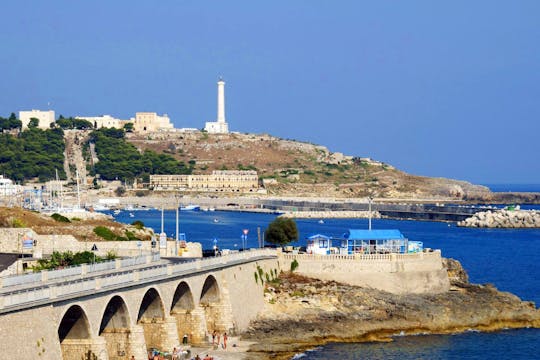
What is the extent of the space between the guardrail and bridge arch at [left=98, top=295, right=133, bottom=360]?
1040mm

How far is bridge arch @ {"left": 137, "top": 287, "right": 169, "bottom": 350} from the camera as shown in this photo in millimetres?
46469

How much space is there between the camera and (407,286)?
202 ft

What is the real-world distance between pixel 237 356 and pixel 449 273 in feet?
73.2

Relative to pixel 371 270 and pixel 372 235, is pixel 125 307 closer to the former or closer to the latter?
pixel 371 270

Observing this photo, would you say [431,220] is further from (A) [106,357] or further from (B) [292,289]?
(A) [106,357]

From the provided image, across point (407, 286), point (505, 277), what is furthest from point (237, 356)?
point (505, 277)

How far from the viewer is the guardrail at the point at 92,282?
117 ft

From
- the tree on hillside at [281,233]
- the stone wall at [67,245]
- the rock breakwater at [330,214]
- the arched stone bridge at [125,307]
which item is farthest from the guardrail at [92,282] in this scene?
the rock breakwater at [330,214]

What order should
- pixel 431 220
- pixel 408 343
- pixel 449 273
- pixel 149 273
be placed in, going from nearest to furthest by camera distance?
pixel 149 273, pixel 408 343, pixel 449 273, pixel 431 220

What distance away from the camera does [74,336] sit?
4003 cm

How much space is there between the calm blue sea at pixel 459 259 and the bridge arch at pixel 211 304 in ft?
14.1

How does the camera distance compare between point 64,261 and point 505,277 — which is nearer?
point 64,261

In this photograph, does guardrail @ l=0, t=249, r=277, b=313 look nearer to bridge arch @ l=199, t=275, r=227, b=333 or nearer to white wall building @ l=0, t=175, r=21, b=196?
bridge arch @ l=199, t=275, r=227, b=333

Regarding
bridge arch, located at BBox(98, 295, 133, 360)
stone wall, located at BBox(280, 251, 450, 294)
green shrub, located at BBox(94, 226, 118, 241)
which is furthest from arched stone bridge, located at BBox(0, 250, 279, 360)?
green shrub, located at BBox(94, 226, 118, 241)
